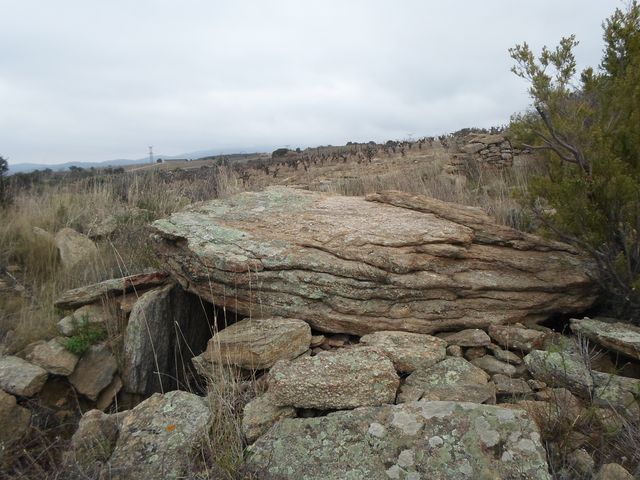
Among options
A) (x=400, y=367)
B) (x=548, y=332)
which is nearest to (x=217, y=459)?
(x=400, y=367)

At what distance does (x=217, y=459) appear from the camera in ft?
7.47

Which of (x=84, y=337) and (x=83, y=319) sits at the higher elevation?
(x=83, y=319)

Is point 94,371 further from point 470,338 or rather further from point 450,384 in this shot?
point 470,338

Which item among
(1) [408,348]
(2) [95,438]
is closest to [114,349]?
(2) [95,438]

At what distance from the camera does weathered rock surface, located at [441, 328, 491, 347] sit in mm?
3205

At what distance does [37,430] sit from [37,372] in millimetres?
508

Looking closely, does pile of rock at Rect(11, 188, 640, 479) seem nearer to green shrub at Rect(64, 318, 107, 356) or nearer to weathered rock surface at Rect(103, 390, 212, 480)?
weathered rock surface at Rect(103, 390, 212, 480)

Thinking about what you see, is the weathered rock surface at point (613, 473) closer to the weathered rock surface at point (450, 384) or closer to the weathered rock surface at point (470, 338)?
the weathered rock surface at point (450, 384)

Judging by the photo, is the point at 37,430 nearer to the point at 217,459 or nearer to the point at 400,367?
the point at 217,459

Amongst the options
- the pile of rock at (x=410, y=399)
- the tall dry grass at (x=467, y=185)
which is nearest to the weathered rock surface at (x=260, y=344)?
the pile of rock at (x=410, y=399)

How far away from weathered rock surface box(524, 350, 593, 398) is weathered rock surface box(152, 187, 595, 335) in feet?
2.02

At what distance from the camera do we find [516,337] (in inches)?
124

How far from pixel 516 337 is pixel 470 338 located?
320mm

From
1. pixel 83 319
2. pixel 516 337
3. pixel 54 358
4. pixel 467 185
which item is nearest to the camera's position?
pixel 516 337
